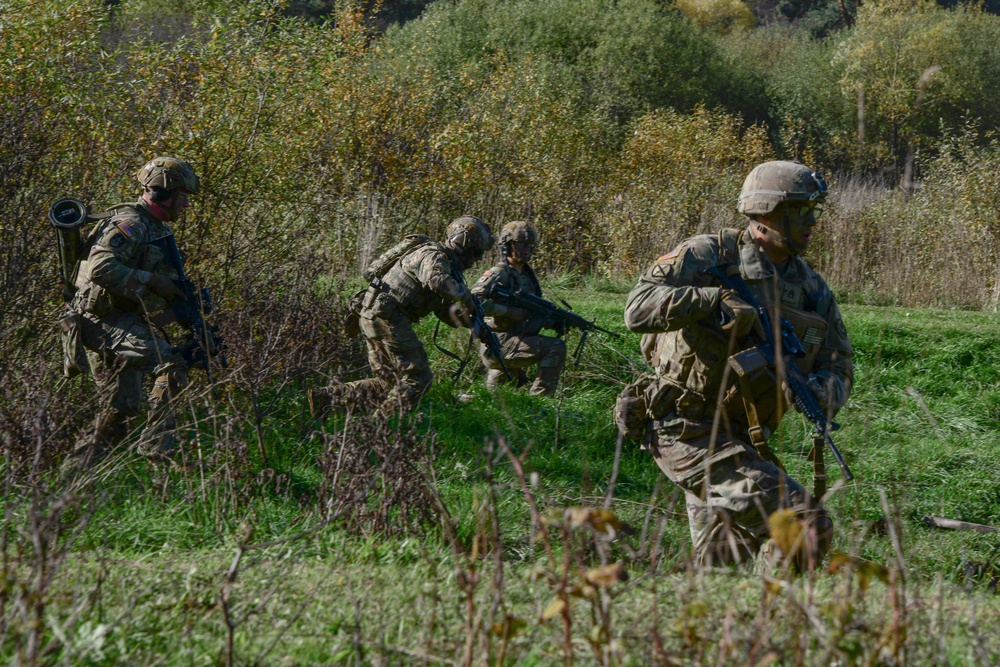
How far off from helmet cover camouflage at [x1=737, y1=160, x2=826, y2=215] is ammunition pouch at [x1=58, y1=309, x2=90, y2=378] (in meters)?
3.41

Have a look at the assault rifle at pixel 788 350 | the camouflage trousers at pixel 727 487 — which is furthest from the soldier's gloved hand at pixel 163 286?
the assault rifle at pixel 788 350

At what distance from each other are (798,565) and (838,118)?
33.0 meters

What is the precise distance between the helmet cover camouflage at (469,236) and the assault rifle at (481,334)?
0.20 metres

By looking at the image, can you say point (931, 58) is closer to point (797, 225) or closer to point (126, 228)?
point (797, 225)

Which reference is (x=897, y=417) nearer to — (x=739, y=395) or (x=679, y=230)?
(x=739, y=395)

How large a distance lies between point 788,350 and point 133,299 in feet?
10.9

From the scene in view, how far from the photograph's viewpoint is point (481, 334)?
854 cm

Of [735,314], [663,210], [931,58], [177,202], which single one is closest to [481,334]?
[177,202]

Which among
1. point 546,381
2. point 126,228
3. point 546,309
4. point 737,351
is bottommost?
point 546,381

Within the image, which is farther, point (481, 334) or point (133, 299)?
point (481, 334)

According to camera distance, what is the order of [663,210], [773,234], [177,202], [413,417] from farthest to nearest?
[663,210] → [177,202] → [413,417] → [773,234]

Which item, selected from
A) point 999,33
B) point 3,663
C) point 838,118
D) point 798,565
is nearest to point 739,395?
point 798,565

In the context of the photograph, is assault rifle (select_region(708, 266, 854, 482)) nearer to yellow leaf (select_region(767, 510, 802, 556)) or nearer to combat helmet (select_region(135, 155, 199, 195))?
yellow leaf (select_region(767, 510, 802, 556))

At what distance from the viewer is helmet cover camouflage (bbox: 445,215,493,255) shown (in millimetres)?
8188
